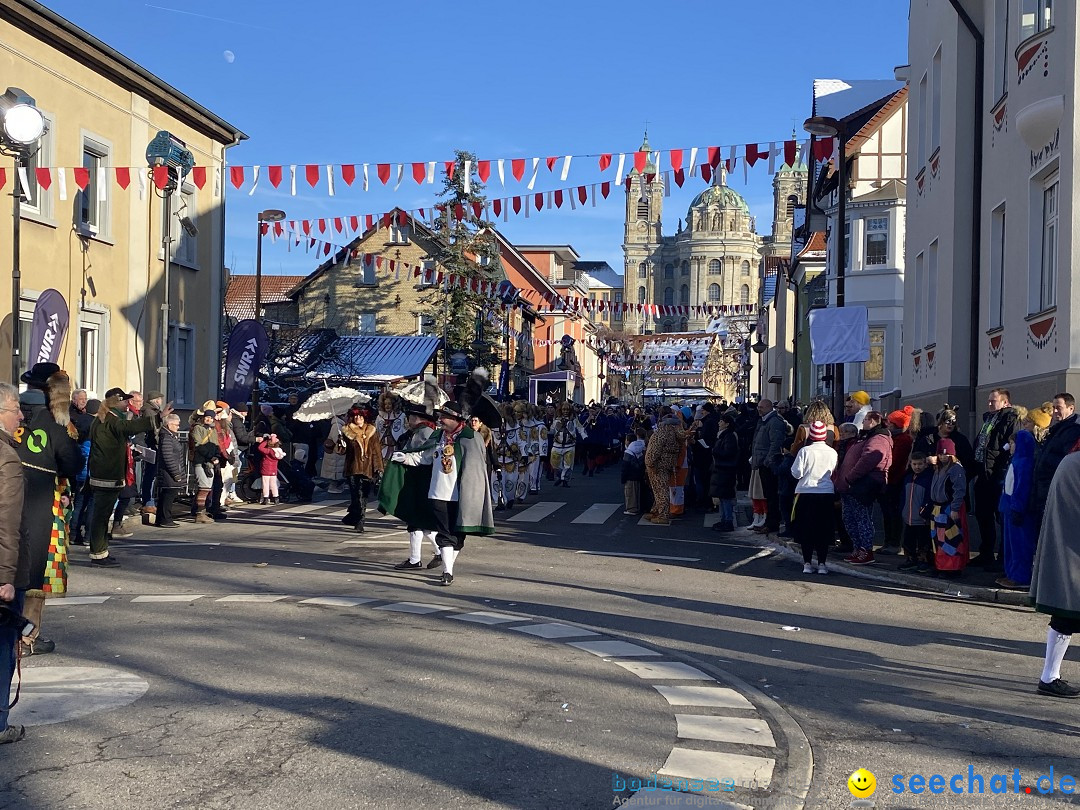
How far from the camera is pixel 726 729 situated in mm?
6289

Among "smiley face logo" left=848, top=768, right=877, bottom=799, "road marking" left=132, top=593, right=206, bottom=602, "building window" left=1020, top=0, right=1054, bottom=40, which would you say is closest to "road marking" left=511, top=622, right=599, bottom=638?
"road marking" left=132, top=593, right=206, bottom=602

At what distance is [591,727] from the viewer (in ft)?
20.4

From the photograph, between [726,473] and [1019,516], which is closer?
[1019,516]

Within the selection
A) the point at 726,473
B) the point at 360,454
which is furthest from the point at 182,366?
the point at 726,473

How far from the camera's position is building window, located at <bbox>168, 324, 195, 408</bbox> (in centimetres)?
2530

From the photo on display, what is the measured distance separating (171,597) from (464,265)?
44.5 meters

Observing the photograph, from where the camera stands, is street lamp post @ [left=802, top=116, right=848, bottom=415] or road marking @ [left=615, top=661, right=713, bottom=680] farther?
street lamp post @ [left=802, top=116, right=848, bottom=415]

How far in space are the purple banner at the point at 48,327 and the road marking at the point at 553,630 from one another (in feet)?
32.5

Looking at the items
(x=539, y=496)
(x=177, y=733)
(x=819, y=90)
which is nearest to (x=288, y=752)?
(x=177, y=733)

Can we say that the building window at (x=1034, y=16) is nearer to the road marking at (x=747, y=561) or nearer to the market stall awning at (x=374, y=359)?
the road marking at (x=747, y=561)

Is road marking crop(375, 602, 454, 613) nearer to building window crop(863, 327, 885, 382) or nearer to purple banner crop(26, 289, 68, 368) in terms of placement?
purple banner crop(26, 289, 68, 368)

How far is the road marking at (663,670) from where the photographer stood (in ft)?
24.8

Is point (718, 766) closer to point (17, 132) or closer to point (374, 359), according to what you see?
point (17, 132)

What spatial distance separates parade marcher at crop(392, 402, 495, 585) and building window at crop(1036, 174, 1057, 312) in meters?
7.39
